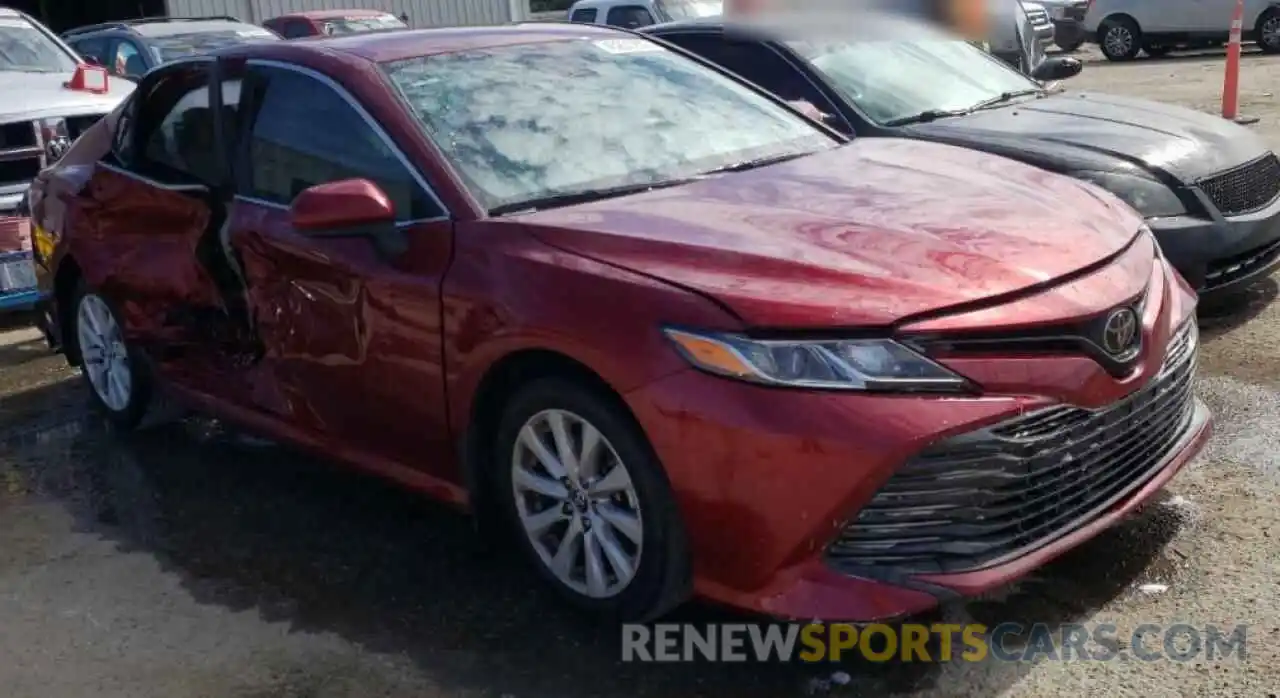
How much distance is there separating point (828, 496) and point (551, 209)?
1.25 metres

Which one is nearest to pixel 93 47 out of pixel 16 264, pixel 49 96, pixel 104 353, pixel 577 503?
pixel 49 96

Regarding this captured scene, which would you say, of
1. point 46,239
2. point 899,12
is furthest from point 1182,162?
point 46,239

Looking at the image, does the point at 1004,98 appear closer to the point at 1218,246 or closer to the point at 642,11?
the point at 1218,246

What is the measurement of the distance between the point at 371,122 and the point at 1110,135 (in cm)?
351

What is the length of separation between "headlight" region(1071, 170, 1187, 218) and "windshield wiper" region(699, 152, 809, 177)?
181 cm

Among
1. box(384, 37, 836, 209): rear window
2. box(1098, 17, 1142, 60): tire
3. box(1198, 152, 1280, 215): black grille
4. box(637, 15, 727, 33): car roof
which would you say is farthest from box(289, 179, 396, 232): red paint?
box(1098, 17, 1142, 60): tire

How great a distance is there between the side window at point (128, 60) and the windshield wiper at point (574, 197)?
9298 mm

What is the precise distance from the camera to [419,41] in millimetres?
4492

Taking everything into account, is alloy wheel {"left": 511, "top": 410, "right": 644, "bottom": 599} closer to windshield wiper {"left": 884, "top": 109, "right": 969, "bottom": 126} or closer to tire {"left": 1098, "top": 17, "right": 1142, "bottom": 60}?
windshield wiper {"left": 884, "top": 109, "right": 969, "bottom": 126}

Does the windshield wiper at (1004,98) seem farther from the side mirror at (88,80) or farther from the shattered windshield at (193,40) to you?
the shattered windshield at (193,40)

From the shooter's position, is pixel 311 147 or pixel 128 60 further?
pixel 128 60

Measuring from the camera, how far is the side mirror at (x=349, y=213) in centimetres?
373

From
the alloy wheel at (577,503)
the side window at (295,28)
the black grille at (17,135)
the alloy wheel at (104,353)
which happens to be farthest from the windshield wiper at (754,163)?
the side window at (295,28)

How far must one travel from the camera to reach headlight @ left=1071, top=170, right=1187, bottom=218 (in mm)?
5617
